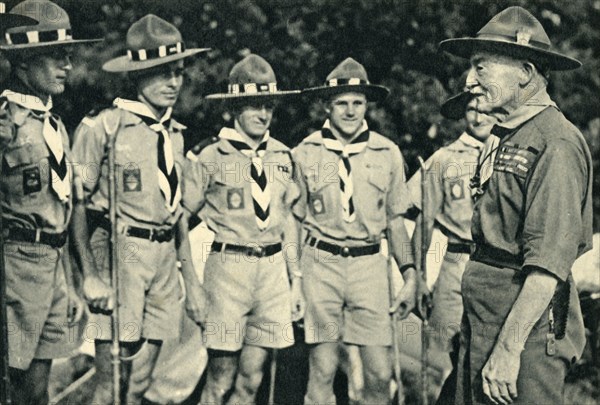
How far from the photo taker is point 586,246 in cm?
318

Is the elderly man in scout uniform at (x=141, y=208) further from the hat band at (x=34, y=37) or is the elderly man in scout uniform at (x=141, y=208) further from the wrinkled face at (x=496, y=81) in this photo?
the wrinkled face at (x=496, y=81)

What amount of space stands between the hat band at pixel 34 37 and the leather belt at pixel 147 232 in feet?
3.18

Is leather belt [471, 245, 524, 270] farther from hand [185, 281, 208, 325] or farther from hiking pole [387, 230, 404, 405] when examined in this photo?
hand [185, 281, 208, 325]

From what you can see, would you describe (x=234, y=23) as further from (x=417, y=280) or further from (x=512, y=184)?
(x=512, y=184)

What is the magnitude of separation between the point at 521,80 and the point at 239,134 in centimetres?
193

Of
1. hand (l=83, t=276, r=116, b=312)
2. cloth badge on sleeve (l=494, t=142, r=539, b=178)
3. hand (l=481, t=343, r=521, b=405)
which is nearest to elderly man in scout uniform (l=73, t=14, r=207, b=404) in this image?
hand (l=83, t=276, r=116, b=312)

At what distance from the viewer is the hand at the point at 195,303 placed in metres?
4.77

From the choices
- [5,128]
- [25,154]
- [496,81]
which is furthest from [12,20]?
[496,81]

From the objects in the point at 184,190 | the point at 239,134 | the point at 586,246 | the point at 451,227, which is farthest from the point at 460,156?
the point at 586,246

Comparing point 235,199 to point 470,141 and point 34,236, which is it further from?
point 470,141

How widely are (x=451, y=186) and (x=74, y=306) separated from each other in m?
2.21

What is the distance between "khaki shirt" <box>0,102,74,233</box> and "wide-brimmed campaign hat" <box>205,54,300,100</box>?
0.98 m

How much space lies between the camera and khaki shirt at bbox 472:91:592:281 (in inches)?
117

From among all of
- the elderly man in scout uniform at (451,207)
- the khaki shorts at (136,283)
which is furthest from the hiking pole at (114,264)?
the elderly man in scout uniform at (451,207)
